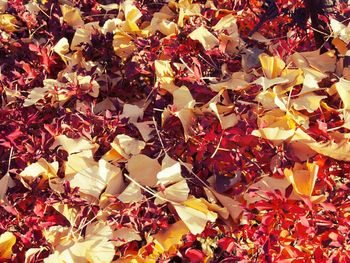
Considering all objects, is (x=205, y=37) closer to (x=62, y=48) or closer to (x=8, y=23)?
(x=62, y=48)

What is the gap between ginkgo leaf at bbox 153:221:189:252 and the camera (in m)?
1.15

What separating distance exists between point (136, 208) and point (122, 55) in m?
0.66

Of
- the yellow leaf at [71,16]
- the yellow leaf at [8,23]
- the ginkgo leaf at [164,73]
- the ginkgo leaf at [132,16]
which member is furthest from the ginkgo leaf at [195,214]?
the yellow leaf at [8,23]

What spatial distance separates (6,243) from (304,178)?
0.69 meters

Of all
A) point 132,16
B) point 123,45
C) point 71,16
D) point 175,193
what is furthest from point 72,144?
Result: point 71,16

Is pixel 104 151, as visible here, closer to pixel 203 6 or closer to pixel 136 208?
pixel 136 208

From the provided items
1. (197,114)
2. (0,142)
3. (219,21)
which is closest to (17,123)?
(0,142)

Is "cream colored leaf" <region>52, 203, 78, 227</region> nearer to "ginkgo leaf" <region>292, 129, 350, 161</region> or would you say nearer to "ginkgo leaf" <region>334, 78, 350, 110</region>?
"ginkgo leaf" <region>292, 129, 350, 161</region>

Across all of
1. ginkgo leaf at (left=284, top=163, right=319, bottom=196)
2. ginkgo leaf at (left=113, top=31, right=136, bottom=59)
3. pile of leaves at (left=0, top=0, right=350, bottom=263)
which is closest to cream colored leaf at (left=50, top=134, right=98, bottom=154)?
pile of leaves at (left=0, top=0, right=350, bottom=263)

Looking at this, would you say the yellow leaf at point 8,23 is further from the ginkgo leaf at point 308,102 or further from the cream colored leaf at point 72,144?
the ginkgo leaf at point 308,102

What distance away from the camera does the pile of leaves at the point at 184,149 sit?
1.15m

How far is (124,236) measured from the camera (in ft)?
3.76

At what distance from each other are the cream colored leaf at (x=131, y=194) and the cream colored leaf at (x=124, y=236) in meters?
0.06

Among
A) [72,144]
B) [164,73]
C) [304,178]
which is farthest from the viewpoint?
[164,73]
